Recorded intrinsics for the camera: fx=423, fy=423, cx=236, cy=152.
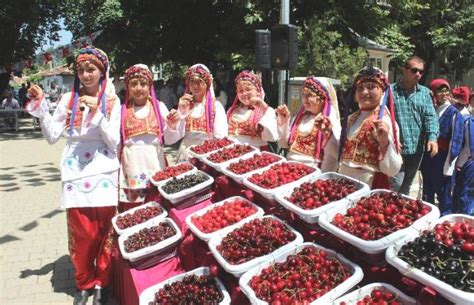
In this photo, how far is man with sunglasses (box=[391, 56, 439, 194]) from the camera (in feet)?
15.3

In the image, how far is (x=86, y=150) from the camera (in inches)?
138

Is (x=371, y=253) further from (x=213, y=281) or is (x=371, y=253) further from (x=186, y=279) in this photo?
(x=186, y=279)

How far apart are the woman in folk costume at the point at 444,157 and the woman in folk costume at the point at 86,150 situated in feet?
13.0

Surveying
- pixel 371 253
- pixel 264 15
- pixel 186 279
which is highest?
pixel 264 15

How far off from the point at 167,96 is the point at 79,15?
8701mm

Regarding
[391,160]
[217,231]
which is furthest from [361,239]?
[391,160]

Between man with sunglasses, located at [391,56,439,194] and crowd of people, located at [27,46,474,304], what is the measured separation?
17 millimetres

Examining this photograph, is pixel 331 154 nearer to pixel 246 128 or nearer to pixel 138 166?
pixel 246 128

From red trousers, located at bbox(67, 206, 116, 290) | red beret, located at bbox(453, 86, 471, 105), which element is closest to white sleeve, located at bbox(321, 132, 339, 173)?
red trousers, located at bbox(67, 206, 116, 290)

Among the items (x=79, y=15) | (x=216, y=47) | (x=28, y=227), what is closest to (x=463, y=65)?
(x=216, y=47)

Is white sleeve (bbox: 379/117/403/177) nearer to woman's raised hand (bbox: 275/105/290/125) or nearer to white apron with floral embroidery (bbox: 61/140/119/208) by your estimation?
woman's raised hand (bbox: 275/105/290/125)

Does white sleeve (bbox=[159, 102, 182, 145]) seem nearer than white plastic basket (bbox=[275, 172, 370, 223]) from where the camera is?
No

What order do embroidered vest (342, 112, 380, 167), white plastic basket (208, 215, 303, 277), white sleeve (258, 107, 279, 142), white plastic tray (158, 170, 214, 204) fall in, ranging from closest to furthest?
white plastic basket (208, 215, 303, 277) → embroidered vest (342, 112, 380, 167) → white plastic tray (158, 170, 214, 204) → white sleeve (258, 107, 279, 142)

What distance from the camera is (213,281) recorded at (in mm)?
2449
